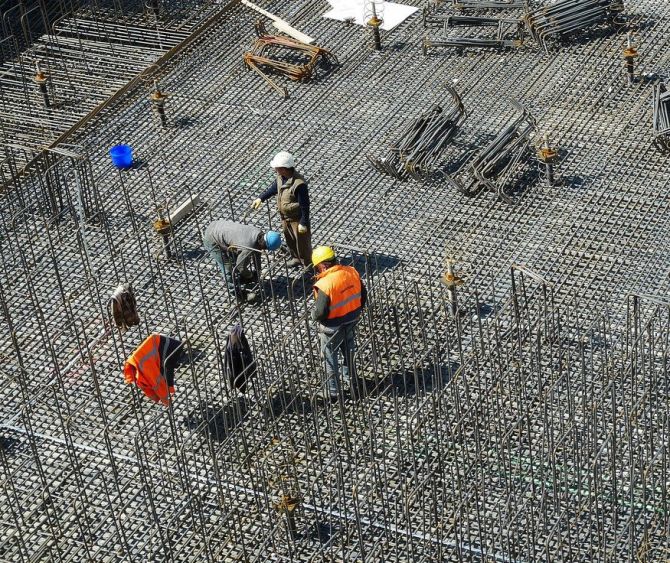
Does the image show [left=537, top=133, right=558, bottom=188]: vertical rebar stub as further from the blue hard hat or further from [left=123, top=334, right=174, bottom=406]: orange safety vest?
[left=123, top=334, right=174, bottom=406]: orange safety vest

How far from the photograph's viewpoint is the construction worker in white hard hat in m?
16.8

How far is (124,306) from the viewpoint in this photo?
16.3 metres

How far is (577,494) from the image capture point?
1380cm

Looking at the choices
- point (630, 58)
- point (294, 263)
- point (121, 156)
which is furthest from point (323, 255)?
point (630, 58)

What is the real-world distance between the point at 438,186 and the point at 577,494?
576 centimetres

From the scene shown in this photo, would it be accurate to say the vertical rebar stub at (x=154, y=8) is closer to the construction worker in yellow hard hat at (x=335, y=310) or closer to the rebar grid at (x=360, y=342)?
the rebar grid at (x=360, y=342)

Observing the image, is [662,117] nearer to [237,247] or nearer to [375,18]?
[375,18]

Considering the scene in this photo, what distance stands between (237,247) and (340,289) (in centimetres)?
198

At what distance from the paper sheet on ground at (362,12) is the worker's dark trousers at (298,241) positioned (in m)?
5.72

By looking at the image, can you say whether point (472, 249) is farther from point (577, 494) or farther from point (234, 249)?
point (577, 494)

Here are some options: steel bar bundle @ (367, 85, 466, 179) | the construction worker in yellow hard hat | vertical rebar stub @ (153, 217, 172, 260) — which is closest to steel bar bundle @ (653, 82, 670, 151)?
steel bar bundle @ (367, 85, 466, 179)

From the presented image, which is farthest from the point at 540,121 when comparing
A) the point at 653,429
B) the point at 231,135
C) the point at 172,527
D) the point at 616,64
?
the point at 172,527

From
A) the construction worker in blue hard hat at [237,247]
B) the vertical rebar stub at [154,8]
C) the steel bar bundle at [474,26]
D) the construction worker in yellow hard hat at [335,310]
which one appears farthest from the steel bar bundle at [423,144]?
the vertical rebar stub at [154,8]

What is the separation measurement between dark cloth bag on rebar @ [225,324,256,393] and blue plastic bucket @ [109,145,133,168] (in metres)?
4.98
